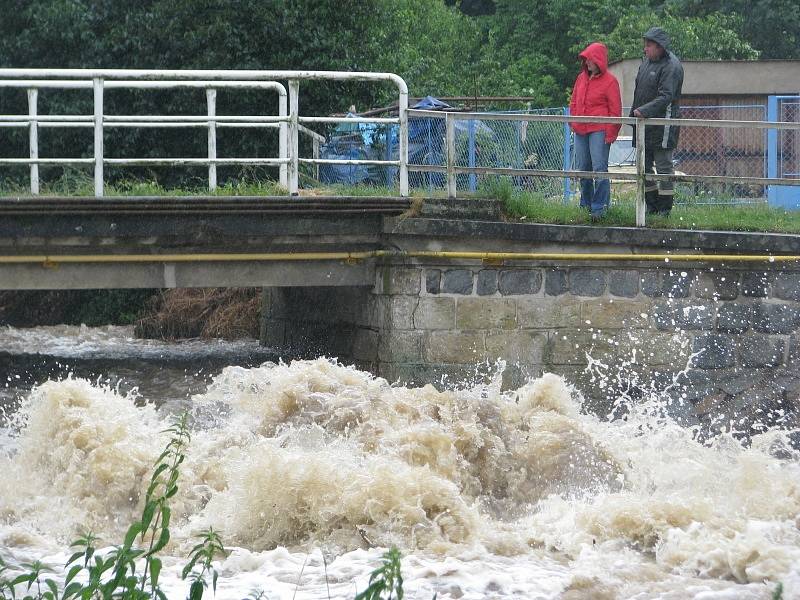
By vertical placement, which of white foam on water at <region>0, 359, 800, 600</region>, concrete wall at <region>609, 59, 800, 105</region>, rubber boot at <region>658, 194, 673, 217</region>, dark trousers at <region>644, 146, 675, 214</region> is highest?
concrete wall at <region>609, 59, 800, 105</region>

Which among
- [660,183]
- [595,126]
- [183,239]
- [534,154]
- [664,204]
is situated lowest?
[183,239]

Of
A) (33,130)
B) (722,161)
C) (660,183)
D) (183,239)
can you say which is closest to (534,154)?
(722,161)

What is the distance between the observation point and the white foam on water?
7.14 m

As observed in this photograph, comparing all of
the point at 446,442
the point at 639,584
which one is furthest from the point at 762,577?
the point at 446,442

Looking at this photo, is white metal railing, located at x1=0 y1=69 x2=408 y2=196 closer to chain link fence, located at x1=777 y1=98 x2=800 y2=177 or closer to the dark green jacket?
the dark green jacket

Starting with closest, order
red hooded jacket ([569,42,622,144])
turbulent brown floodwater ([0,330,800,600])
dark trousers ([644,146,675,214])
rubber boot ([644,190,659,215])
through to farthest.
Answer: turbulent brown floodwater ([0,330,800,600])
dark trousers ([644,146,675,214])
rubber boot ([644,190,659,215])
red hooded jacket ([569,42,622,144])

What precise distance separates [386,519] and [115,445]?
2286mm

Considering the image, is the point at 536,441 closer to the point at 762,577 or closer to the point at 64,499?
the point at 762,577

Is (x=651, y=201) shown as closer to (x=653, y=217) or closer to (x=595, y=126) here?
(x=653, y=217)

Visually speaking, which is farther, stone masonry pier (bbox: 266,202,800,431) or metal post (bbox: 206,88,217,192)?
metal post (bbox: 206,88,217,192)

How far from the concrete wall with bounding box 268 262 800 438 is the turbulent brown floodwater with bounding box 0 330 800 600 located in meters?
0.44

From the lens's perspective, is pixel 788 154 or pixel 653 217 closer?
pixel 653 217

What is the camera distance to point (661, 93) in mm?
12016

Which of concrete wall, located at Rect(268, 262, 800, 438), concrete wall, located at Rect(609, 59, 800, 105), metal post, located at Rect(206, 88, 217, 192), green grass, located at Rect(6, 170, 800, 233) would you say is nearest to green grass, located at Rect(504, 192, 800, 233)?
green grass, located at Rect(6, 170, 800, 233)
